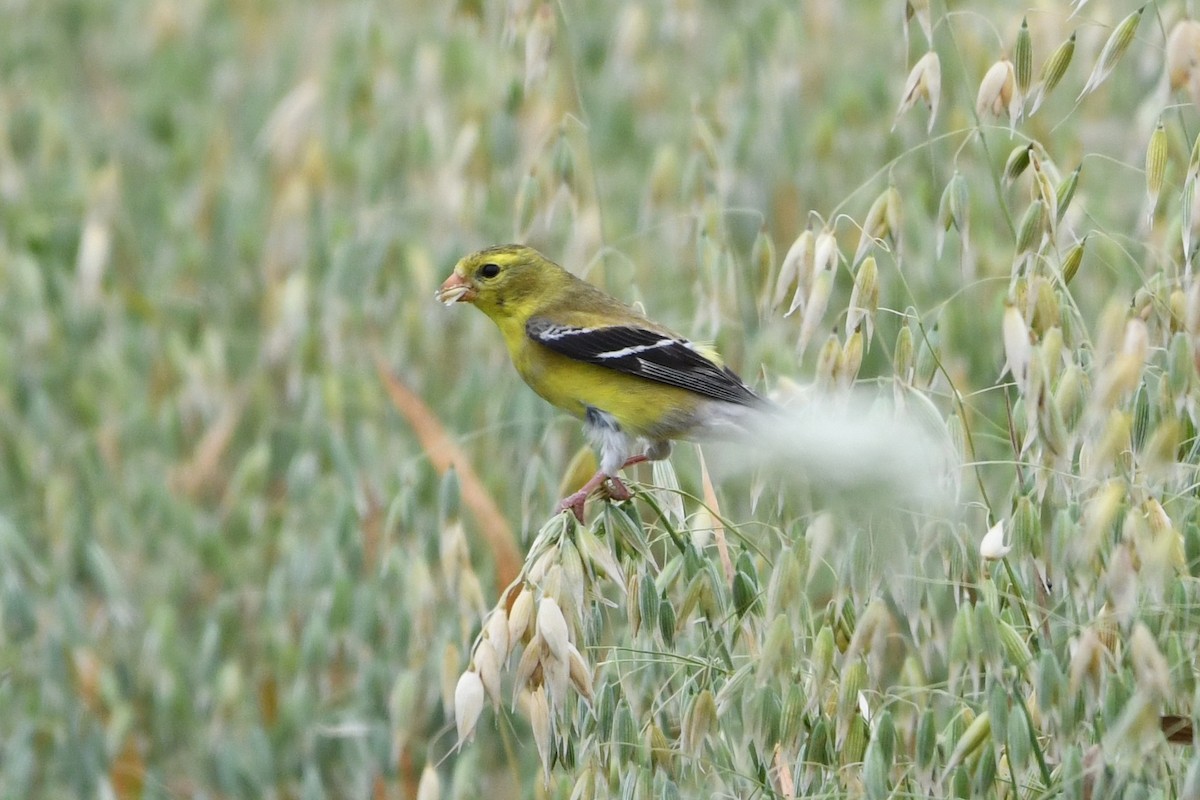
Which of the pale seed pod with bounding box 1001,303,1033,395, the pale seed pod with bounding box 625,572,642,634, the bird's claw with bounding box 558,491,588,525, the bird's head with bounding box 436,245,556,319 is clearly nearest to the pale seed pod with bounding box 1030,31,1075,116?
the pale seed pod with bounding box 1001,303,1033,395

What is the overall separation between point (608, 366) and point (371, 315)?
1.08 m

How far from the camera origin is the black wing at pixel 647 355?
3.08 m

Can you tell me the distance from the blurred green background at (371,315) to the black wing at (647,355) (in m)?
0.07

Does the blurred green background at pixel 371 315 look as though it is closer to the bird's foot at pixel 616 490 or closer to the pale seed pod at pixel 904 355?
the bird's foot at pixel 616 490

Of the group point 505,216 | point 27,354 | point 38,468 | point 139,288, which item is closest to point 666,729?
point 505,216

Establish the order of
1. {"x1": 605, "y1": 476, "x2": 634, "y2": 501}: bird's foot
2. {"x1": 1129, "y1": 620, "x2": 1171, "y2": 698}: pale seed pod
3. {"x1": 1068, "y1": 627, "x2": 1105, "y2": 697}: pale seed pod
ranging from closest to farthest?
{"x1": 1129, "y1": 620, "x2": 1171, "y2": 698}: pale seed pod < {"x1": 1068, "y1": 627, "x2": 1105, "y2": 697}: pale seed pod < {"x1": 605, "y1": 476, "x2": 634, "y2": 501}: bird's foot

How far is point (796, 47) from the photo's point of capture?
13.6 ft

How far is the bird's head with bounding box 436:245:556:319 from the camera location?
3.44 metres

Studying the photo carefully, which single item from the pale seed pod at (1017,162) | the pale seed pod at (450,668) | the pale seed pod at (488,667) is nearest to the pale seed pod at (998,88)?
the pale seed pod at (1017,162)

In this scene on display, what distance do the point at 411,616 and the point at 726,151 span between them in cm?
152

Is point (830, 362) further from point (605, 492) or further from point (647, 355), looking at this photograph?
point (647, 355)

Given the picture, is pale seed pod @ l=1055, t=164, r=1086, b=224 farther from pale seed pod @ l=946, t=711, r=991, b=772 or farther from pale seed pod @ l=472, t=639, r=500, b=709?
pale seed pod @ l=472, t=639, r=500, b=709

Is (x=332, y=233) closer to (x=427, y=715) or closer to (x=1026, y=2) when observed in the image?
(x=427, y=715)

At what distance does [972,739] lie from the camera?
2.02 meters
